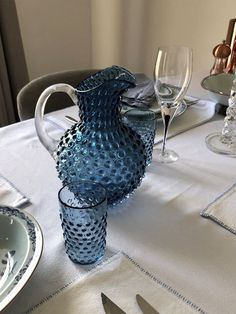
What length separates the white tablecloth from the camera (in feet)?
1.31

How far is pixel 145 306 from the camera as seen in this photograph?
36 cm

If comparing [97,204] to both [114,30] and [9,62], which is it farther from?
[114,30]

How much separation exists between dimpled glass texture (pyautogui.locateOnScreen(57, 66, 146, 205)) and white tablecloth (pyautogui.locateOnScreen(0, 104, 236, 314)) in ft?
0.20

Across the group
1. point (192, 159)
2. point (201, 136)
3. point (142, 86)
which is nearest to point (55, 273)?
point (192, 159)

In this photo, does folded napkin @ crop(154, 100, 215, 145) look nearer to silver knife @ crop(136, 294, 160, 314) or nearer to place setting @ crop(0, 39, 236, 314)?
place setting @ crop(0, 39, 236, 314)

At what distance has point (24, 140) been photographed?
0.73 m

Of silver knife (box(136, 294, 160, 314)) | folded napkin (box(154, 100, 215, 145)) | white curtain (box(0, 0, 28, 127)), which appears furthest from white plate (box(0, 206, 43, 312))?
white curtain (box(0, 0, 28, 127))

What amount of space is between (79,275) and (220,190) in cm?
30

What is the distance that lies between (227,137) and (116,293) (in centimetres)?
49

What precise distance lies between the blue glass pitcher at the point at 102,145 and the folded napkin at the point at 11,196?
86mm

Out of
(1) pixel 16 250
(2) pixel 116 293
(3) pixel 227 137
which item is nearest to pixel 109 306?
(2) pixel 116 293

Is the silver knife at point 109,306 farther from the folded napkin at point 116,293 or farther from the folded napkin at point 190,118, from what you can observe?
the folded napkin at point 190,118

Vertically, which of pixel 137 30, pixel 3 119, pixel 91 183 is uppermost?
pixel 91 183

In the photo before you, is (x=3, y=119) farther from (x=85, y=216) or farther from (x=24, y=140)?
(x=85, y=216)
